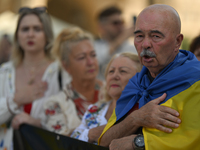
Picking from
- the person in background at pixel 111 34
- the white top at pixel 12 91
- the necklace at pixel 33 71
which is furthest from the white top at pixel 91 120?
the person in background at pixel 111 34

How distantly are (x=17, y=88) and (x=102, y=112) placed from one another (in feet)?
5.37

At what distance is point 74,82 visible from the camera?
3.68m

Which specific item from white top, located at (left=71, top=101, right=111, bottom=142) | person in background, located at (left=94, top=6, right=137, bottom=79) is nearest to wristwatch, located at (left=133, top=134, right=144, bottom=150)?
white top, located at (left=71, top=101, right=111, bottom=142)

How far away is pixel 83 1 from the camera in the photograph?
1413 centimetres

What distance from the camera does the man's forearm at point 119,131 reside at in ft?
6.33

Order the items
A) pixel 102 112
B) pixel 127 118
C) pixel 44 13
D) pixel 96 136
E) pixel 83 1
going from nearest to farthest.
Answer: pixel 127 118 < pixel 96 136 < pixel 102 112 < pixel 44 13 < pixel 83 1

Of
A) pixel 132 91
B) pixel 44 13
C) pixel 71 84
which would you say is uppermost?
pixel 44 13

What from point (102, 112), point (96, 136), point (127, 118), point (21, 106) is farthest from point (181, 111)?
point (21, 106)

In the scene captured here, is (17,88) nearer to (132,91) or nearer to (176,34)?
(132,91)

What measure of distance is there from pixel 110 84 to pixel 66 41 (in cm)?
147

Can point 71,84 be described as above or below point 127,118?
below

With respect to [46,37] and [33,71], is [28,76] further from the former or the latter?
[46,37]

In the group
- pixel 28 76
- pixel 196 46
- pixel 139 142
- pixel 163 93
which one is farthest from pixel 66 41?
pixel 139 142

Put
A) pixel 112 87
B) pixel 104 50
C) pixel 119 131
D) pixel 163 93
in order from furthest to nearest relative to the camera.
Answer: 1. pixel 104 50
2. pixel 112 87
3. pixel 119 131
4. pixel 163 93
